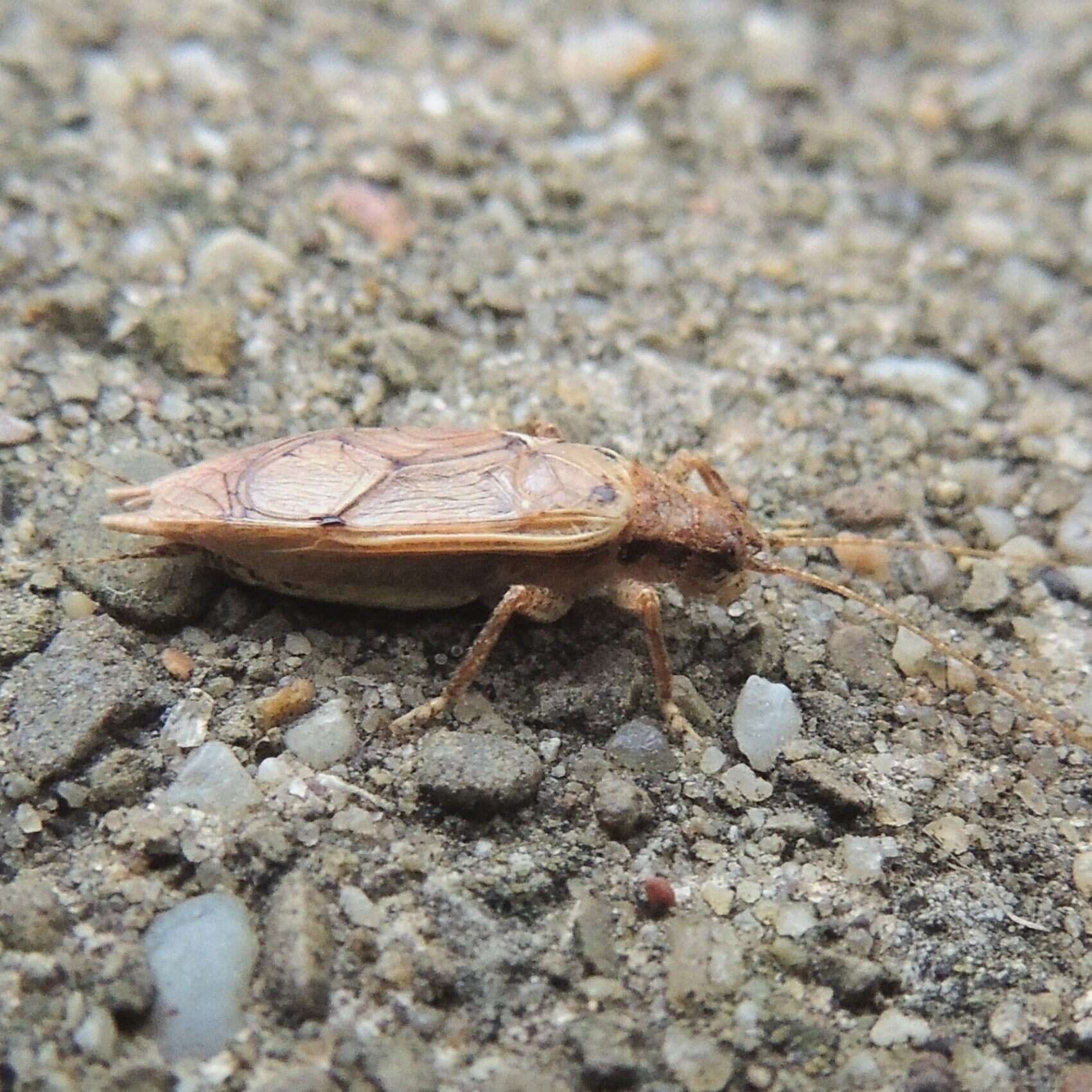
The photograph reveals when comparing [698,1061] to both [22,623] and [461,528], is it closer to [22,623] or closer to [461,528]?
[461,528]

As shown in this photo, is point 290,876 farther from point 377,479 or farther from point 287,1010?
point 377,479

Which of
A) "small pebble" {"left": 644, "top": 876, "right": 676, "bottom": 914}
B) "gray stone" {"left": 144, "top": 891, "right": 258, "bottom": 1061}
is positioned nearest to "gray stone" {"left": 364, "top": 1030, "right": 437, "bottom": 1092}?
"gray stone" {"left": 144, "top": 891, "right": 258, "bottom": 1061}

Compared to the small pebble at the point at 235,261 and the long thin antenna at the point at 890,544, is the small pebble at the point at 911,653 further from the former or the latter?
the small pebble at the point at 235,261

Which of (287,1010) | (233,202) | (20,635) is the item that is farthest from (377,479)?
(233,202)

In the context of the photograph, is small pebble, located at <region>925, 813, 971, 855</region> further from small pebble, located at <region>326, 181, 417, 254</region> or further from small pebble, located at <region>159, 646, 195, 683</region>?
small pebble, located at <region>326, 181, 417, 254</region>

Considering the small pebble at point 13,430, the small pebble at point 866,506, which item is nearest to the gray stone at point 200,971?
the small pebble at point 13,430

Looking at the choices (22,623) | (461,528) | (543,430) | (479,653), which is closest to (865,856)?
(479,653)
